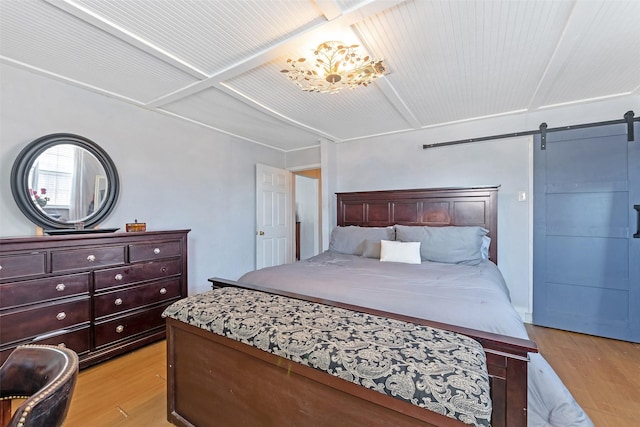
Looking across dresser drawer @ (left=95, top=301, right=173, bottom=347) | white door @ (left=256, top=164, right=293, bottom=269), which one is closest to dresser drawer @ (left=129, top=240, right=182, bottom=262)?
dresser drawer @ (left=95, top=301, right=173, bottom=347)

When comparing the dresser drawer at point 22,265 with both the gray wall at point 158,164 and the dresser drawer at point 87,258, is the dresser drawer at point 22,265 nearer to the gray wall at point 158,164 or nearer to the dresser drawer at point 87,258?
the dresser drawer at point 87,258

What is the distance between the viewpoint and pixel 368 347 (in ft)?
3.42

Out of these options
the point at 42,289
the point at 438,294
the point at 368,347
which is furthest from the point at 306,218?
the point at 368,347

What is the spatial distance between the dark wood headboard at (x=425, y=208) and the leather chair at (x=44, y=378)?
3.43 m

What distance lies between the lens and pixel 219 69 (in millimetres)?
2160

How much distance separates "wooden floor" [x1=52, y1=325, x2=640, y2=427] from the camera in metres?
1.67

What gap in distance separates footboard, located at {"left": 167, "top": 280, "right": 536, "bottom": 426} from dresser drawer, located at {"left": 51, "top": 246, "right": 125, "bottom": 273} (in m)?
1.14

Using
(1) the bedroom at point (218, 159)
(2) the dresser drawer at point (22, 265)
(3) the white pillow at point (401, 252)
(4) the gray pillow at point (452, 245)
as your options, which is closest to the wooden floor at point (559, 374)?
(1) the bedroom at point (218, 159)

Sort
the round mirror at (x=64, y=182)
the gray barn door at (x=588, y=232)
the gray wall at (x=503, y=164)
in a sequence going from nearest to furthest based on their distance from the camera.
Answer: the round mirror at (x=64, y=182), the gray barn door at (x=588, y=232), the gray wall at (x=503, y=164)

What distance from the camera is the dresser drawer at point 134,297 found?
2236 mm

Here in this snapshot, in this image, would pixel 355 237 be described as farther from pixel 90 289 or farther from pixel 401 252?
pixel 90 289

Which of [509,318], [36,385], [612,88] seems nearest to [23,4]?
[36,385]

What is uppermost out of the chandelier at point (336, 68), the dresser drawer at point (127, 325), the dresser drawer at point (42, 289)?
the chandelier at point (336, 68)

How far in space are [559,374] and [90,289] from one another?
3.75 metres
